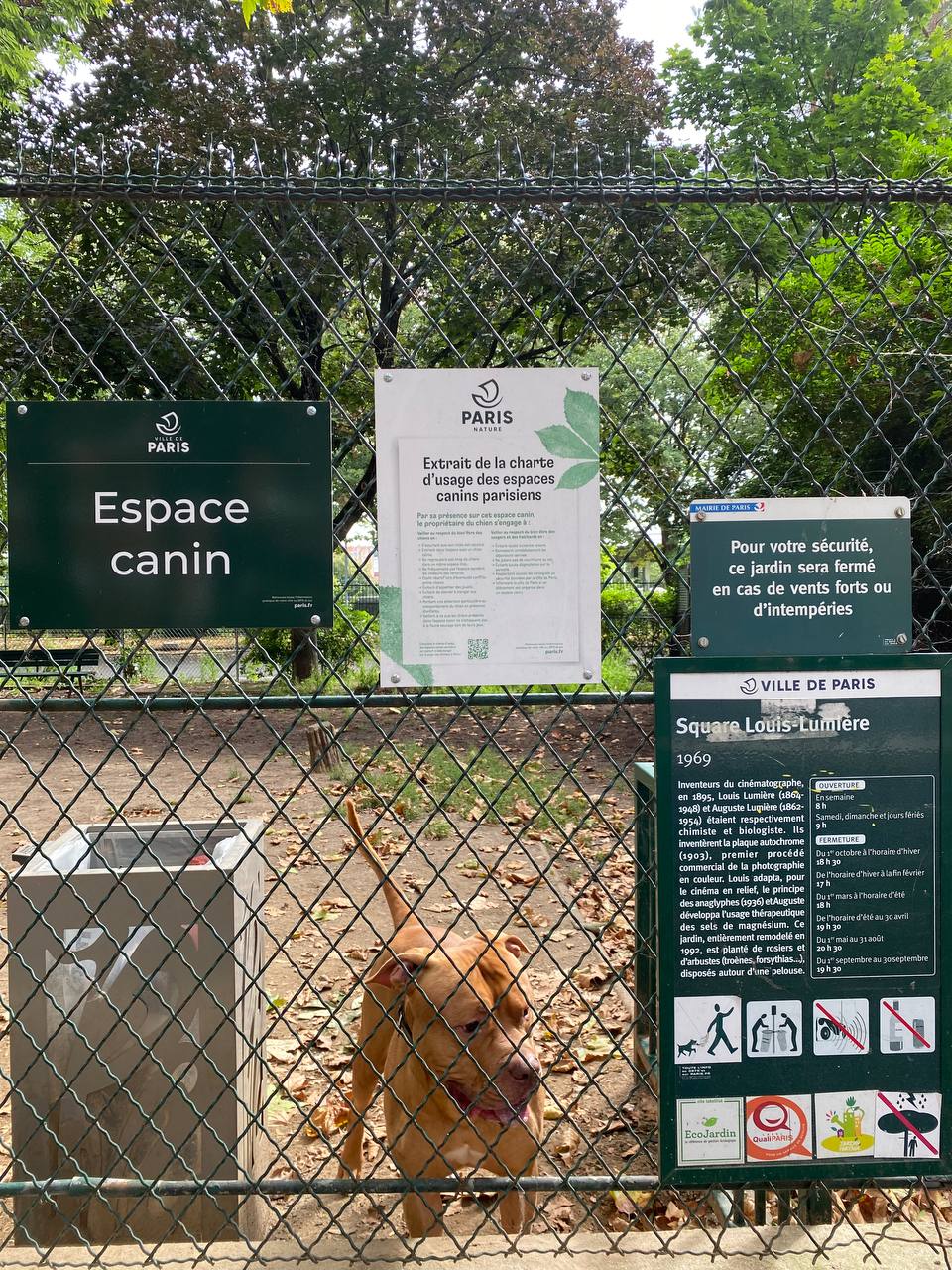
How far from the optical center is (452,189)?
2.63 metres

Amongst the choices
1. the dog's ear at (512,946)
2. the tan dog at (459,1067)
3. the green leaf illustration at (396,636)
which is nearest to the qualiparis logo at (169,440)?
the green leaf illustration at (396,636)

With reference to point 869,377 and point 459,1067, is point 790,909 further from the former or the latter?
point 869,377

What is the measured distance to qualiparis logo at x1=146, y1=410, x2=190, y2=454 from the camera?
254cm

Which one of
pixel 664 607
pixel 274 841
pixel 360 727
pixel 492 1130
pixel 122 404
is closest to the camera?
pixel 122 404

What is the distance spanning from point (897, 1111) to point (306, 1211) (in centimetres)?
215

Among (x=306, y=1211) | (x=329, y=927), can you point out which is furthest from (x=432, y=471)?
(x=329, y=927)

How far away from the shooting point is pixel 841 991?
8.47 ft

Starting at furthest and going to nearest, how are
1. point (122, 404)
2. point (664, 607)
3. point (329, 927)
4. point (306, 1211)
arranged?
point (664, 607)
point (329, 927)
point (306, 1211)
point (122, 404)

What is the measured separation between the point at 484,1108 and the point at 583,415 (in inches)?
78.2

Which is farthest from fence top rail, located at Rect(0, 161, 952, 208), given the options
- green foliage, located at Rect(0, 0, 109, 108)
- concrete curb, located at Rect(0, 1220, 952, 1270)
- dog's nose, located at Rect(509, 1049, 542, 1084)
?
green foliage, located at Rect(0, 0, 109, 108)

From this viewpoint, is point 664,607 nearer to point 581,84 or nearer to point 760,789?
point 581,84

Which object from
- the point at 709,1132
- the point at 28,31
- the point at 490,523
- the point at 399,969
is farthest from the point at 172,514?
the point at 28,31

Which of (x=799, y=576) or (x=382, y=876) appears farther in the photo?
(x=382, y=876)

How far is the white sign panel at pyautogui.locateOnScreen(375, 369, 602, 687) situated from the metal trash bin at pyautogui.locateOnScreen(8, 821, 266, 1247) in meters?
0.96
